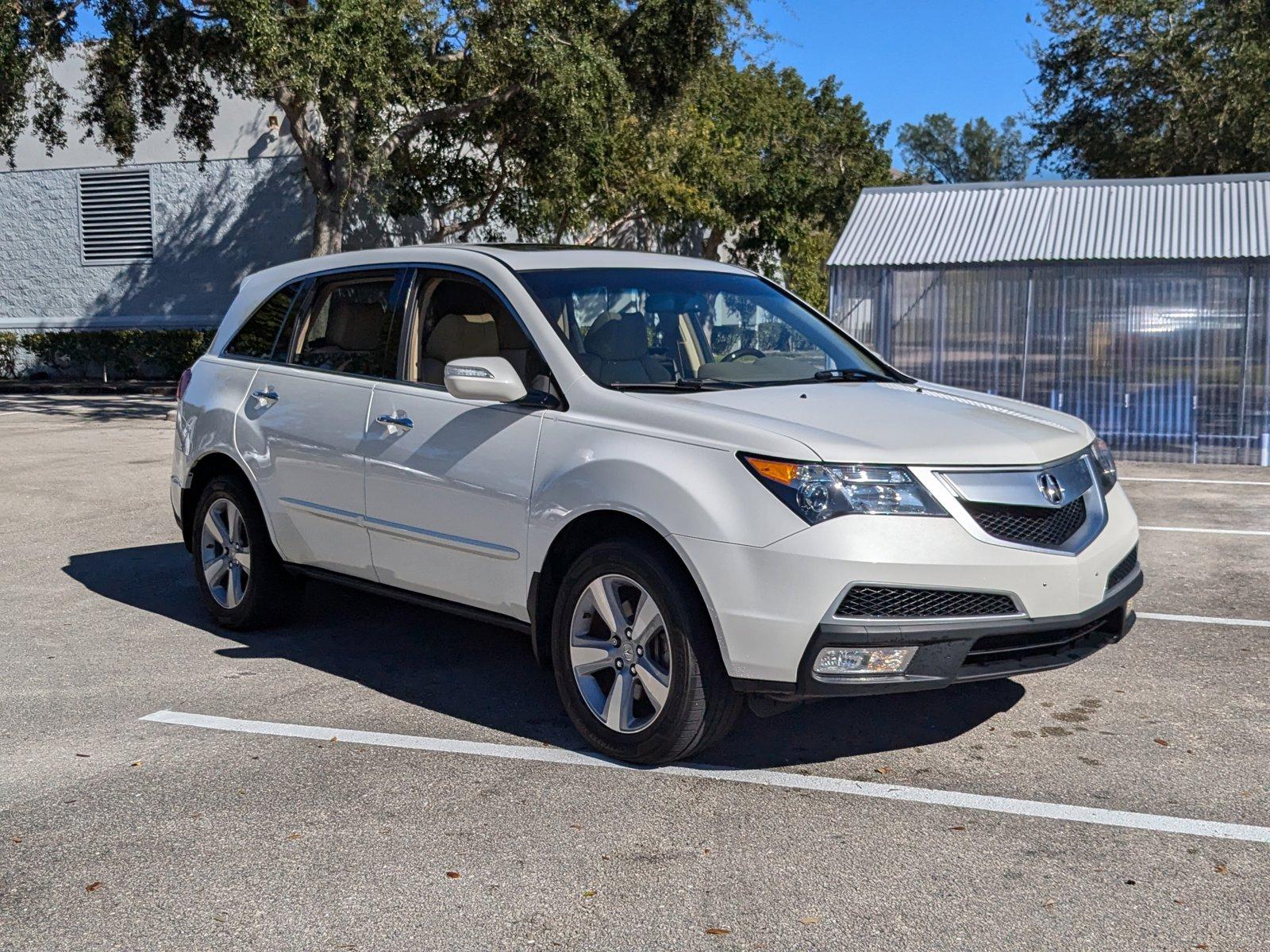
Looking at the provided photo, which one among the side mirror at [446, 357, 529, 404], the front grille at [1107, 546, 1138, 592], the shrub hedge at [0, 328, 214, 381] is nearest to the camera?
the front grille at [1107, 546, 1138, 592]

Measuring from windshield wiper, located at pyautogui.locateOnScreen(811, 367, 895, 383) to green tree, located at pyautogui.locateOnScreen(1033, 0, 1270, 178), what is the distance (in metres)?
27.3

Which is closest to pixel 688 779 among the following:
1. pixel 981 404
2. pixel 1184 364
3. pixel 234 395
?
pixel 981 404

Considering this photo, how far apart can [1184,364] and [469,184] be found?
14.4 m

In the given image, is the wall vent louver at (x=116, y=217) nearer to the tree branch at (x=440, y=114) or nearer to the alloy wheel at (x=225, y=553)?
the tree branch at (x=440, y=114)

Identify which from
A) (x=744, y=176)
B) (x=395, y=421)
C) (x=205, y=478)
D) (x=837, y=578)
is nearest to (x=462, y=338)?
(x=395, y=421)

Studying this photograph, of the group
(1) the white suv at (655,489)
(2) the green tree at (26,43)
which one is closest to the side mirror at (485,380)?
(1) the white suv at (655,489)

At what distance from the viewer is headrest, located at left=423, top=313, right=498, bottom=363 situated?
19.1ft

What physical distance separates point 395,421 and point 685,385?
4.23ft

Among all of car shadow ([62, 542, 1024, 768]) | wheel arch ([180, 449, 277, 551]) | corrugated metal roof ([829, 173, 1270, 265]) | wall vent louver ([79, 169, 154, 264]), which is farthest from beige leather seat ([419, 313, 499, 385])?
wall vent louver ([79, 169, 154, 264])

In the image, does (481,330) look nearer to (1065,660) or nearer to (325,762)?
(325,762)

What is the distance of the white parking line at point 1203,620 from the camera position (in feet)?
23.6

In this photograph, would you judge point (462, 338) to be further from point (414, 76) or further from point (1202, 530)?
point (414, 76)

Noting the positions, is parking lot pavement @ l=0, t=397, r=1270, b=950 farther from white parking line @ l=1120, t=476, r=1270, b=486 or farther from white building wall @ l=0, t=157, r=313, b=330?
white building wall @ l=0, t=157, r=313, b=330

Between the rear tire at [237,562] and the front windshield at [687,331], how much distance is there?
2050 mm
